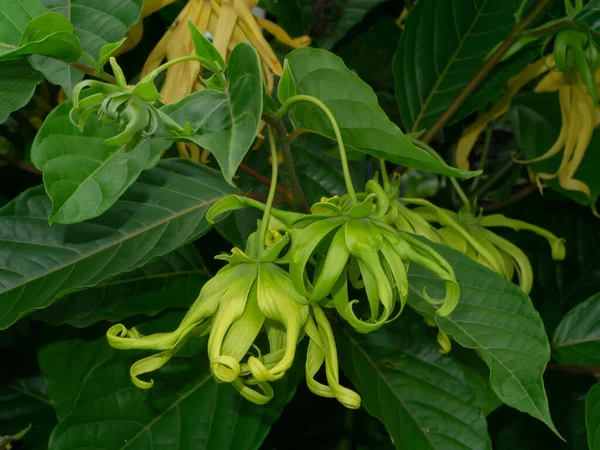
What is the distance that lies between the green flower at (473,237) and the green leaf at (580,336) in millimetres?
115

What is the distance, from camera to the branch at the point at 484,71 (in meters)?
0.75

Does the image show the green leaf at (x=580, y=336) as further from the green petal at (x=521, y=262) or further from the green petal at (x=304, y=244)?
the green petal at (x=304, y=244)

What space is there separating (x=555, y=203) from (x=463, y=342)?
646 mm

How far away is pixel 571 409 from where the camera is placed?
903 mm

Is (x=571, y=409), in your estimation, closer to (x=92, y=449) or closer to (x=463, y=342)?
(x=463, y=342)

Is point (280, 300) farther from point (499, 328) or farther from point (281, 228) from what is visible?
point (499, 328)

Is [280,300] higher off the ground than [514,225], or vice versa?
[280,300]

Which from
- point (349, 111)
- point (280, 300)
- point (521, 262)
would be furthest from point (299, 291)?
point (521, 262)

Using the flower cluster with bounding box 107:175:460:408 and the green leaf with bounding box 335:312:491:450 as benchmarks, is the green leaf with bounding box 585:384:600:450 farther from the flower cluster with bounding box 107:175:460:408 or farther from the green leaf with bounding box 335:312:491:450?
the flower cluster with bounding box 107:175:460:408

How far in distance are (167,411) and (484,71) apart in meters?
0.54

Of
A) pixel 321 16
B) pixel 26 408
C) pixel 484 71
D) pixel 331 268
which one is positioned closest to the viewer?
pixel 331 268

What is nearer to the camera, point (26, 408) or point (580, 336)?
point (580, 336)

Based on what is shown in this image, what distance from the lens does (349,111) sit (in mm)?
458

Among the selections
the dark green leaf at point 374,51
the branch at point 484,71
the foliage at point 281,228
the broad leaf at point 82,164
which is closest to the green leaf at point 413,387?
the foliage at point 281,228
